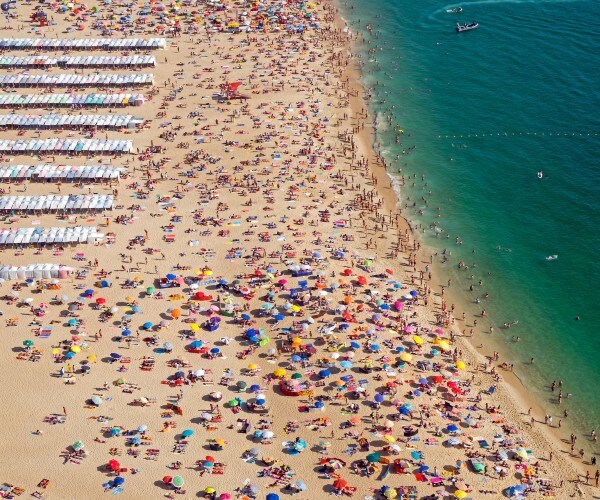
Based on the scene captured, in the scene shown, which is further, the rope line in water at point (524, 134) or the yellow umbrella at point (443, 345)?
the rope line in water at point (524, 134)

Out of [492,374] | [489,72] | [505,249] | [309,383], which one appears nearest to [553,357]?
[492,374]

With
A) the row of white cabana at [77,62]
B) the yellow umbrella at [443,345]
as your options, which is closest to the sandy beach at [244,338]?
the yellow umbrella at [443,345]

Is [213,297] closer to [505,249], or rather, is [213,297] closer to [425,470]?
[425,470]

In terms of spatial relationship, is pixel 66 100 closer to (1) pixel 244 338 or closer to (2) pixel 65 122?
(2) pixel 65 122

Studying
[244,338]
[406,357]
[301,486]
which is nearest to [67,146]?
[244,338]

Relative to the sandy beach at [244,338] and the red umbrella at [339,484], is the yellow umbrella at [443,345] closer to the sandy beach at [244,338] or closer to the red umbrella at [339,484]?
the sandy beach at [244,338]

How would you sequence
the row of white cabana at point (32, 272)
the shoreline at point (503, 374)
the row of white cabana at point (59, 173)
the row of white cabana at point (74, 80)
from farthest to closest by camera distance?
the row of white cabana at point (74, 80) < the row of white cabana at point (59, 173) < the row of white cabana at point (32, 272) < the shoreline at point (503, 374)
